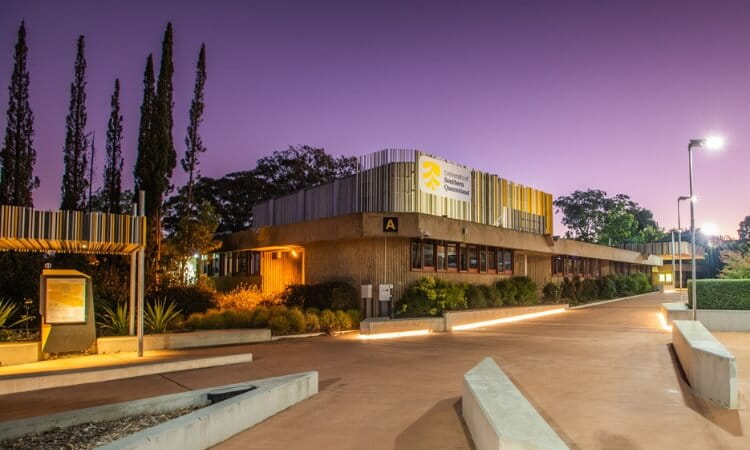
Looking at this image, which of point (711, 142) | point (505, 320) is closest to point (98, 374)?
point (711, 142)

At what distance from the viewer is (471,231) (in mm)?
23828

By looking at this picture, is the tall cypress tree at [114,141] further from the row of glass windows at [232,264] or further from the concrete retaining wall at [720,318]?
the concrete retaining wall at [720,318]

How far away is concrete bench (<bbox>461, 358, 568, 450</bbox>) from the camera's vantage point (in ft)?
15.6

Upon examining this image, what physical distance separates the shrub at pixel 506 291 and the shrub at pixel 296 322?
1084 centimetres

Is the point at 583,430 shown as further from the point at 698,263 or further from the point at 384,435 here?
the point at 698,263

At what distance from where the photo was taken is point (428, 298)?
20844mm

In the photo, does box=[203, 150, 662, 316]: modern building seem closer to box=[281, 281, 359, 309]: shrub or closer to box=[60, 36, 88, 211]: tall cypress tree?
box=[281, 281, 359, 309]: shrub

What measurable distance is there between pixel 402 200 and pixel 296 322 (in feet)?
24.0

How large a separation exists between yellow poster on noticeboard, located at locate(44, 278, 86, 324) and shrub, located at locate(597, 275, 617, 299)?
3306 centimetres

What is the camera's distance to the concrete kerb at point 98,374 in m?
9.21

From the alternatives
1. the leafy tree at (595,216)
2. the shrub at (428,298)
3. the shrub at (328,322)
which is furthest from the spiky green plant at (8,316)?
the leafy tree at (595,216)

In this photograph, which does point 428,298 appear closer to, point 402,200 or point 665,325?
point 402,200

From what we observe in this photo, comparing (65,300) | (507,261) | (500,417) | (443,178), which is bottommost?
(500,417)

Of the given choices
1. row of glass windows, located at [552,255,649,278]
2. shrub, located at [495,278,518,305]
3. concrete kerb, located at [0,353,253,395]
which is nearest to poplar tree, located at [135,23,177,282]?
concrete kerb, located at [0,353,253,395]
